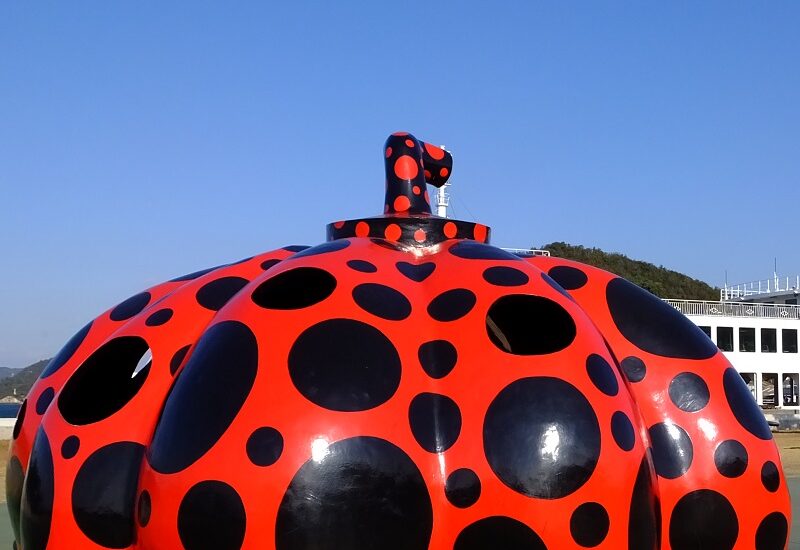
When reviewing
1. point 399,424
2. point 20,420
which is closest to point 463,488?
point 399,424

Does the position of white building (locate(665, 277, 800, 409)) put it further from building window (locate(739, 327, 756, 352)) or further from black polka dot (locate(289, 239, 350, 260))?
black polka dot (locate(289, 239, 350, 260))

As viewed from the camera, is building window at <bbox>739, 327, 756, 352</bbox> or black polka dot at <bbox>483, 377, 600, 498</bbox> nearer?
black polka dot at <bbox>483, 377, 600, 498</bbox>

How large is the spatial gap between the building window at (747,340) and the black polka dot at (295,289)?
53213mm

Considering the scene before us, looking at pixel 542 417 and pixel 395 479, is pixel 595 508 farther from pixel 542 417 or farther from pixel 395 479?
pixel 395 479

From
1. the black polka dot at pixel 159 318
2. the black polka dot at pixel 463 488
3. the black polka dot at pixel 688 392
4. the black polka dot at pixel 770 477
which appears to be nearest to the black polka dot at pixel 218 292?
the black polka dot at pixel 159 318

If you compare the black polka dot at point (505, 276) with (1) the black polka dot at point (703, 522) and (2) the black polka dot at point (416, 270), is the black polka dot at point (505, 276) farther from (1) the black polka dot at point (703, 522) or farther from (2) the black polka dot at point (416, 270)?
(1) the black polka dot at point (703, 522)

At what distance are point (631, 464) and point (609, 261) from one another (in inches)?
2966

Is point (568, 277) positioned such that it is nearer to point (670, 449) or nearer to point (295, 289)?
point (670, 449)

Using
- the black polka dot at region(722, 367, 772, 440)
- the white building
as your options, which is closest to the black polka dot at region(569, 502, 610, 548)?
the black polka dot at region(722, 367, 772, 440)

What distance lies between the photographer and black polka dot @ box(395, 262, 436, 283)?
5.40 m

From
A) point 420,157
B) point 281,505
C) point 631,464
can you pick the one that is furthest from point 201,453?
point 420,157

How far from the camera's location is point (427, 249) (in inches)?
234

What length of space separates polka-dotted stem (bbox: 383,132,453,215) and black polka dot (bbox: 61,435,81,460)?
2634 millimetres

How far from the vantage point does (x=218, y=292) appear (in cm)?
576
